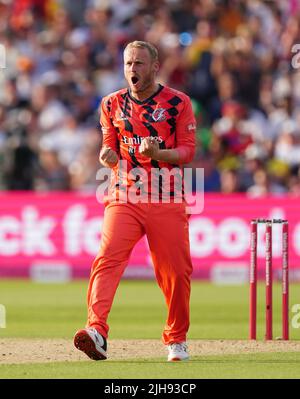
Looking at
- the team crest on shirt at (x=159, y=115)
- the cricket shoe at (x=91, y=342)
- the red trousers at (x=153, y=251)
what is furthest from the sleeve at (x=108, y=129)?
the cricket shoe at (x=91, y=342)

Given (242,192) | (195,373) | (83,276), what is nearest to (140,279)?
(83,276)

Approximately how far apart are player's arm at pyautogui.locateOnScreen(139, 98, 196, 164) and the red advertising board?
800 centimetres

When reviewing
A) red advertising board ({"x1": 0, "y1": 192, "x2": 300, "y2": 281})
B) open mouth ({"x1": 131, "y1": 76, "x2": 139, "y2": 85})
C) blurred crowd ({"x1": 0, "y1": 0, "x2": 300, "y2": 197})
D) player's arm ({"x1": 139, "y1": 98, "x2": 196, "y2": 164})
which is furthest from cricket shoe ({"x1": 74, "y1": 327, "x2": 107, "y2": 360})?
blurred crowd ({"x1": 0, "y1": 0, "x2": 300, "y2": 197})

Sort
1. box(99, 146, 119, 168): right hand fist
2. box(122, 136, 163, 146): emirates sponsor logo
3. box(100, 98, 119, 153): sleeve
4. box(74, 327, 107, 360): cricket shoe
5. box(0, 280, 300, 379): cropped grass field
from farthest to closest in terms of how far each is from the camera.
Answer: box(100, 98, 119, 153): sleeve
box(122, 136, 163, 146): emirates sponsor logo
box(99, 146, 119, 168): right hand fist
box(74, 327, 107, 360): cricket shoe
box(0, 280, 300, 379): cropped grass field

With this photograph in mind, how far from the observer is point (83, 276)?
17656 millimetres

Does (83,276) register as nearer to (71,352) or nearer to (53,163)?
(53,163)

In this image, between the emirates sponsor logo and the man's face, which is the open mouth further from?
the emirates sponsor logo

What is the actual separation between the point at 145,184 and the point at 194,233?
838 cm

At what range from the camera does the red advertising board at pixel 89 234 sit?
17.1 m

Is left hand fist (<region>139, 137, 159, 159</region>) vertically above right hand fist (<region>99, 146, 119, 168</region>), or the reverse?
left hand fist (<region>139, 137, 159, 159</region>)

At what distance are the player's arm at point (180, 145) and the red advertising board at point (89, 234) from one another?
26.3ft

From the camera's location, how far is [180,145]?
889cm

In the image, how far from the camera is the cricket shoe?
334 inches

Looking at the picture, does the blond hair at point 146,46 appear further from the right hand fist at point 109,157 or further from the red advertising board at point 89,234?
the red advertising board at point 89,234
